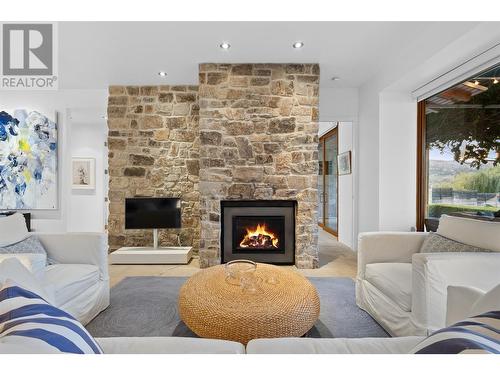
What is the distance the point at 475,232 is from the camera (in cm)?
192

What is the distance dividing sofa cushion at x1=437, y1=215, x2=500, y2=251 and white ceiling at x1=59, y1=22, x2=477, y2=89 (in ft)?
5.16

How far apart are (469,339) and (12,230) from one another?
2859 millimetres

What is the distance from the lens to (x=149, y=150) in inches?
173

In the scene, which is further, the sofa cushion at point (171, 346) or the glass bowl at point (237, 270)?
the glass bowl at point (237, 270)

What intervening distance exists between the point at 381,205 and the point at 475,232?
191 centimetres

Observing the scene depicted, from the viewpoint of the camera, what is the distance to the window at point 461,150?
2.74m

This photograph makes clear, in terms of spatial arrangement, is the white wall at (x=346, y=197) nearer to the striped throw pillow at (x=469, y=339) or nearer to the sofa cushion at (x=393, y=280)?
the sofa cushion at (x=393, y=280)

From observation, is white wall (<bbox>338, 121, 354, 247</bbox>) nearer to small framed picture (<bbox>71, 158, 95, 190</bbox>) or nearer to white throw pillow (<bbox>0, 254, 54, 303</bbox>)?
white throw pillow (<bbox>0, 254, 54, 303</bbox>)

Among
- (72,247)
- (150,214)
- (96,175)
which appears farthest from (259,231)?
(96,175)

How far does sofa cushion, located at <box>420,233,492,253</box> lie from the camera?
1.90m

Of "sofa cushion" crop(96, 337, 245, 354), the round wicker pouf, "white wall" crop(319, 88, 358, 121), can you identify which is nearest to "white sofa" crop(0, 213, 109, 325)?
the round wicker pouf

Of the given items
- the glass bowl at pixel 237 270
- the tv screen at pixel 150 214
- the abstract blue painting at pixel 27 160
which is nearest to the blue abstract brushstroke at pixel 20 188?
the abstract blue painting at pixel 27 160

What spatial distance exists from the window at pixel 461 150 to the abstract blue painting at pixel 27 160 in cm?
546
